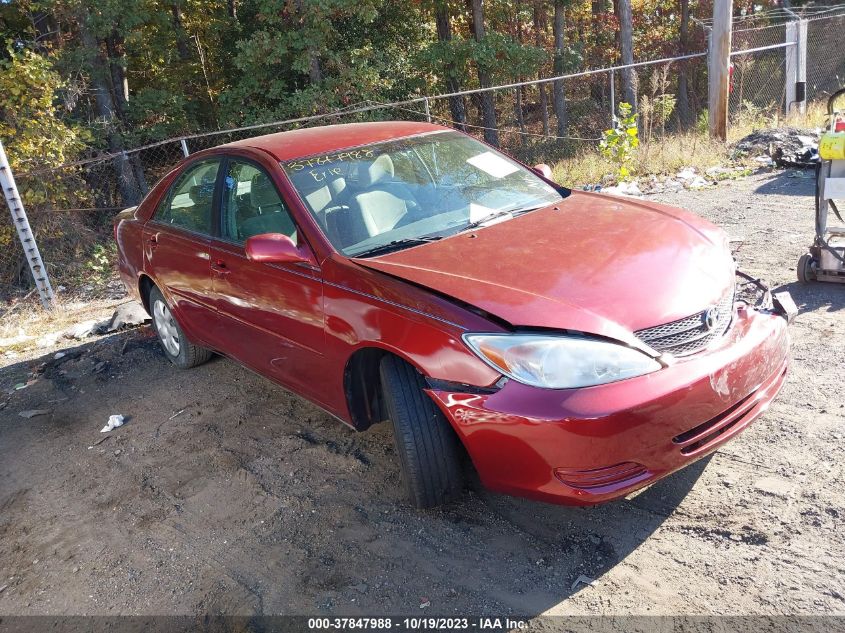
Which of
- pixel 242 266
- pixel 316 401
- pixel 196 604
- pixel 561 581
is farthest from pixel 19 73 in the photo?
pixel 561 581

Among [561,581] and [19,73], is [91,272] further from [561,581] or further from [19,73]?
[561,581]

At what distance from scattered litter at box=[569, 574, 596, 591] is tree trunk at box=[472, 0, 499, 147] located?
16307 millimetres

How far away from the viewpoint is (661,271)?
3.14 m

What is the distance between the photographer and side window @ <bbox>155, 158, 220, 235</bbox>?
4668mm

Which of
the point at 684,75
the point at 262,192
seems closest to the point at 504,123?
the point at 684,75

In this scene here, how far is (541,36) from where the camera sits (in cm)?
2733

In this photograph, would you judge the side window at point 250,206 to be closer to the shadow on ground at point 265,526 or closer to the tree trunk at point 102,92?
the shadow on ground at point 265,526

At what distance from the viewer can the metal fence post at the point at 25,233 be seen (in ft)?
27.1

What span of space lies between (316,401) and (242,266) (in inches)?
37.6

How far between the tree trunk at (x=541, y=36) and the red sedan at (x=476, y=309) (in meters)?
21.4

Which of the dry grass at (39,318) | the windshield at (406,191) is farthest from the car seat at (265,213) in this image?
the dry grass at (39,318)

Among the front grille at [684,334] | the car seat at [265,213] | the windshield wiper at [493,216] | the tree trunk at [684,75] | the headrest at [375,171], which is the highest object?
the headrest at [375,171]

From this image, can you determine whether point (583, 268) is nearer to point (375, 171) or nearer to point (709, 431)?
point (709, 431)

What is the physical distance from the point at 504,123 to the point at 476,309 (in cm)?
2407
